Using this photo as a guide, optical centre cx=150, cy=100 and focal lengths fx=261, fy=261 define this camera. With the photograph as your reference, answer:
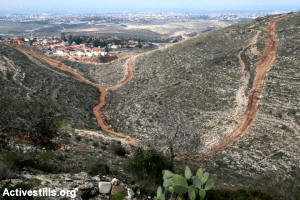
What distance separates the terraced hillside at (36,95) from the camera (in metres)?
22.2

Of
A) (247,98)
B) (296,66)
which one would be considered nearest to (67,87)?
(247,98)

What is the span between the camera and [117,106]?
3459cm

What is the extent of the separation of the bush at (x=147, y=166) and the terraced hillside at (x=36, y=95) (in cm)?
1050

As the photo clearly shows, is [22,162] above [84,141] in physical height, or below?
above

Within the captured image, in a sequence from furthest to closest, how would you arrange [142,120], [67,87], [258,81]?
1. [67,87]
2. [258,81]
3. [142,120]

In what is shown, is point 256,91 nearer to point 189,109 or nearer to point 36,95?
point 189,109

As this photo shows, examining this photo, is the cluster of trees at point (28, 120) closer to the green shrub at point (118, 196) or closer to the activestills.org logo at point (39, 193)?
the activestills.org logo at point (39, 193)

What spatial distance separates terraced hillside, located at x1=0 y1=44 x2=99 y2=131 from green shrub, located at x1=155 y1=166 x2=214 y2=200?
1354 centimetres

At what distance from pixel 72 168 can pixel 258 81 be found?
87.8 feet

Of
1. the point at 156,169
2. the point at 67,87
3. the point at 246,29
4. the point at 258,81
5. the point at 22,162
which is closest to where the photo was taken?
the point at 22,162

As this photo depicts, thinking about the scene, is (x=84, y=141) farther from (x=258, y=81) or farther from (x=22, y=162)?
(x=258, y=81)

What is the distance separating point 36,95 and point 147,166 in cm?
2287

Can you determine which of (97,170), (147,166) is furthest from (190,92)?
(97,170)

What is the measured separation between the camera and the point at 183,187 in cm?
790
